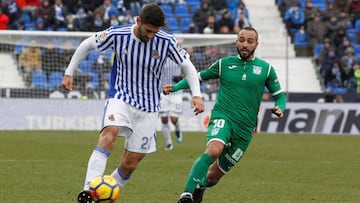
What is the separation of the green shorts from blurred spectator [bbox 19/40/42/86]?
57.6ft

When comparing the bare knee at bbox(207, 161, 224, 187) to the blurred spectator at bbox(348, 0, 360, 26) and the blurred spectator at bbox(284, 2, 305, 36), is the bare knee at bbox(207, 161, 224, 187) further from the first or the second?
the blurred spectator at bbox(348, 0, 360, 26)

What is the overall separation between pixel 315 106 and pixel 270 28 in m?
8.74

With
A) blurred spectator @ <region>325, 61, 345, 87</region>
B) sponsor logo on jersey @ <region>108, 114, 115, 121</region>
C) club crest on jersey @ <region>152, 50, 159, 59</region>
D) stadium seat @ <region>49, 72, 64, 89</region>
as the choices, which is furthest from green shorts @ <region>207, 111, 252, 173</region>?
blurred spectator @ <region>325, 61, 345, 87</region>

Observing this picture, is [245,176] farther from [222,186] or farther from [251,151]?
[251,151]

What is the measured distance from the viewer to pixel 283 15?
38.4 meters

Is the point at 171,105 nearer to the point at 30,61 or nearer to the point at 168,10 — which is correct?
the point at 30,61

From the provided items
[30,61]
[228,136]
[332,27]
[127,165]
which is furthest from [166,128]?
[332,27]

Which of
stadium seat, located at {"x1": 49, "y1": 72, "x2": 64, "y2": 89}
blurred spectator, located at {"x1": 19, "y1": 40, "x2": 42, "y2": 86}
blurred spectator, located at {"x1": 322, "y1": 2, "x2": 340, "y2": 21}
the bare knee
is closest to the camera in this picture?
the bare knee

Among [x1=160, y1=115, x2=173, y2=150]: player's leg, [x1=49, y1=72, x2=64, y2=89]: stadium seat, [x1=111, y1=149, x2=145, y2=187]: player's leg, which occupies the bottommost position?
[x1=49, y1=72, x2=64, y2=89]: stadium seat

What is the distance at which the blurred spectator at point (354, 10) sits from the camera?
123ft

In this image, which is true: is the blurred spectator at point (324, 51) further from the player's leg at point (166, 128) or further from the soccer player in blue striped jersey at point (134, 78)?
the soccer player in blue striped jersey at point (134, 78)

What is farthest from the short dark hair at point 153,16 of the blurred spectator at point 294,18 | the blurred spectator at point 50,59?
the blurred spectator at point 294,18

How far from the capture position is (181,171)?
16562mm

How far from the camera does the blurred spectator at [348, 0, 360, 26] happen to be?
37.5 meters
